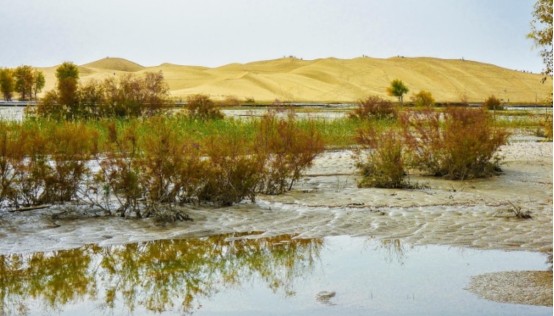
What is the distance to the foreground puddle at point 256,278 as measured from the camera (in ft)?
23.6

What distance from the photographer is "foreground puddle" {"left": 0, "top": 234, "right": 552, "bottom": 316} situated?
7180 millimetres

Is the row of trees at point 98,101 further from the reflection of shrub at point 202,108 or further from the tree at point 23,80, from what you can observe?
the tree at point 23,80

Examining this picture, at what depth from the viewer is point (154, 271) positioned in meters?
8.72

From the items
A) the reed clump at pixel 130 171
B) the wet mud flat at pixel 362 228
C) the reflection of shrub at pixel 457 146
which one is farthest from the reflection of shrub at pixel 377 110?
the reed clump at pixel 130 171

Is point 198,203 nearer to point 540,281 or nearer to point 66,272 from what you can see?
point 66,272

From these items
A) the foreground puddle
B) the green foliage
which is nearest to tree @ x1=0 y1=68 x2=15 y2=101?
the green foliage

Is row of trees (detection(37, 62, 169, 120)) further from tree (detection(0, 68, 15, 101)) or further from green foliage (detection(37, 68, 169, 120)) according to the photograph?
tree (detection(0, 68, 15, 101))

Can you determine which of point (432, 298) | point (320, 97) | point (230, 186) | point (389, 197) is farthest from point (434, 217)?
point (320, 97)

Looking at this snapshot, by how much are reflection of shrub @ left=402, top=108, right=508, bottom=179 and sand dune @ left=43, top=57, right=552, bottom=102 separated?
87.4 m

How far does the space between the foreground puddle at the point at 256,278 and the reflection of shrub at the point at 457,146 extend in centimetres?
652

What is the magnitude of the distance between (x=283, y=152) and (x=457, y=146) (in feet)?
12.6

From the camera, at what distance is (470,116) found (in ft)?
57.9

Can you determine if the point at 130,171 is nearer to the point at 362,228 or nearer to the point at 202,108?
the point at 362,228

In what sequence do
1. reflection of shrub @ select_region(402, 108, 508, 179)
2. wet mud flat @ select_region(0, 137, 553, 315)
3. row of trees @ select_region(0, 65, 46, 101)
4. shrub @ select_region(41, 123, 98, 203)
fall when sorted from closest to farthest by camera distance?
wet mud flat @ select_region(0, 137, 553, 315), shrub @ select_region(41, 123, 98, 203), reflection of shrub @ select_region(402, 108, 508, 179), row of trees @ select_region(0, 65, 46, 101)
